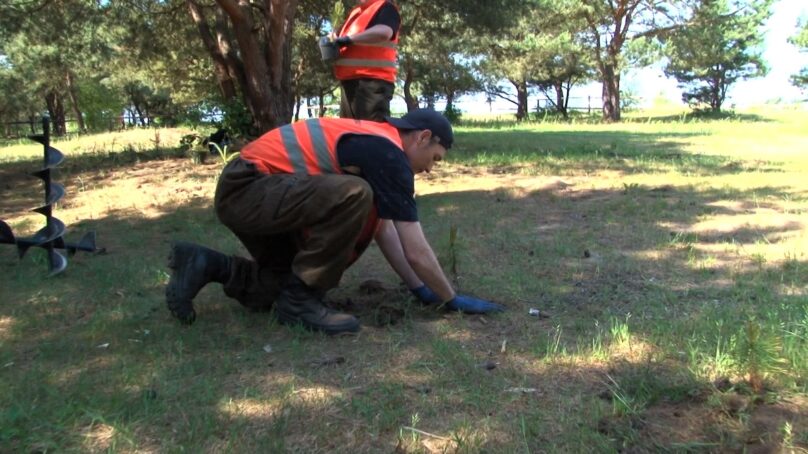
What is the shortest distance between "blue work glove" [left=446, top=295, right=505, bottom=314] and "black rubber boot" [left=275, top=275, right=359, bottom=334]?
18.6 inches

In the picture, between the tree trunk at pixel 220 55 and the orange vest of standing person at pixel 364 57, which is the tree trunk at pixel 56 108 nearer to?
the tree trunk at pixel 220 55

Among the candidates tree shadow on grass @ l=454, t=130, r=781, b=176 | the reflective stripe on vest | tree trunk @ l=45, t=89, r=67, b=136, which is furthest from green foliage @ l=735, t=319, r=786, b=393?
tree trunk @ l=45, t=89, r=67, b=136

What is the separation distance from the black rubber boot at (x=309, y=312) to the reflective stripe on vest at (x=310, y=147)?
0.50 meters

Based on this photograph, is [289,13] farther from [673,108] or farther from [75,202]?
[673,108]

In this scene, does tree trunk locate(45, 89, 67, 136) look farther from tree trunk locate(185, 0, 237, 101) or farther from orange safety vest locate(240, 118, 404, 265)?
orange safety vest locate(240, 118, 404, 265)

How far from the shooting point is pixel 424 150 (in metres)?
2.85

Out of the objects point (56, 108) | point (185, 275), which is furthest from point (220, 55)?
point (56, 108)

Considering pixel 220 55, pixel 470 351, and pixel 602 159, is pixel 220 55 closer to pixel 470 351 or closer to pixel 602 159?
pixel 602 159

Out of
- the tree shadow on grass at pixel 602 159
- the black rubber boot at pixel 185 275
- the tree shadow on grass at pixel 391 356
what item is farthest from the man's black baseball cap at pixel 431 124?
→ the tree shadow on grass at pixel 602 159

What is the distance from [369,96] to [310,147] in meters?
2.16

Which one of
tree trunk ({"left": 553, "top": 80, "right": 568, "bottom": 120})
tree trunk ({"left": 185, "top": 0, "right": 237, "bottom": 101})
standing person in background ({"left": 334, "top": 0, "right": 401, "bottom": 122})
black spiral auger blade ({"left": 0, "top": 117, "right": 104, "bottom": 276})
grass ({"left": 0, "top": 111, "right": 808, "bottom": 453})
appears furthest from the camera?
tree trunk ({"left": 553, "top": 80, "right": 568, "bottom": 120})

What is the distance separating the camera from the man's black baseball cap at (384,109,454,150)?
283 centimetres

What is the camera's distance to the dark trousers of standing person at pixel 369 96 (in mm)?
4844

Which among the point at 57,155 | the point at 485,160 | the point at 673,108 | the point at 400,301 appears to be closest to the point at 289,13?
the point at 485,160
